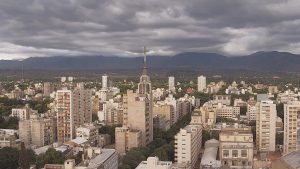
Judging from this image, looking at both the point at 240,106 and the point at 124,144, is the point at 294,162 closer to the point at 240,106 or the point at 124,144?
the point at 124,144

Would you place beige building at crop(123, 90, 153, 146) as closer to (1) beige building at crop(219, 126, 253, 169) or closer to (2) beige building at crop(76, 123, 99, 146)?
A: (2) beige building at crop(76, 123, 99, 146)

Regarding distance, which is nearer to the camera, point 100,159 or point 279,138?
point 100,159

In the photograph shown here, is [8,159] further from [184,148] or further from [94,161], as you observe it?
[184,148]

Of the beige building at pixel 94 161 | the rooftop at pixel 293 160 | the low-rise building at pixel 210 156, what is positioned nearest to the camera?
the rooftop at pixel 293 160

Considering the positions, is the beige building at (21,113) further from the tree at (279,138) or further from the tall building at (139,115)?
the tree at (279,138)

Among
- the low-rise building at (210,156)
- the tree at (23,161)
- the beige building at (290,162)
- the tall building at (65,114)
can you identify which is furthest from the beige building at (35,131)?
the beige building at (290,162)

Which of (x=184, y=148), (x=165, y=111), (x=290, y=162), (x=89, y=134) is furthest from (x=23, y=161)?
(x=165, y=111)
